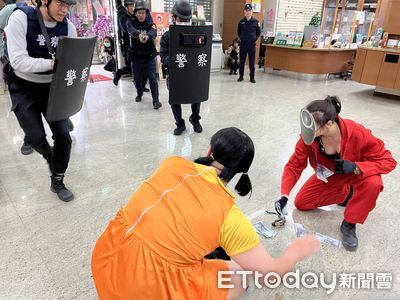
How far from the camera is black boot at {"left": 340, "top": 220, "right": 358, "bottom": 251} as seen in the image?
188cm

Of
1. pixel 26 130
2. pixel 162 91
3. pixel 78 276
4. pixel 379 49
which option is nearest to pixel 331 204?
pixel 78 276

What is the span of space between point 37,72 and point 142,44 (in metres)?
2.48

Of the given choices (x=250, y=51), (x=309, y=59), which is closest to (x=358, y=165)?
(x=250, y=51)

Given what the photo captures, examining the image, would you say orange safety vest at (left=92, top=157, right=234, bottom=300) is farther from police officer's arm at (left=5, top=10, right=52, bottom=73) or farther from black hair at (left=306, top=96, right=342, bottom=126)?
police officer's arm at (left=5, top=10, right=52, bottom=73)

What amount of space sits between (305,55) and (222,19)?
273 centimetres

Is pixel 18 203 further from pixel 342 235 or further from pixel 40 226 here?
pixel 342 235

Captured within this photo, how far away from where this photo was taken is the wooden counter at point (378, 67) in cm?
520

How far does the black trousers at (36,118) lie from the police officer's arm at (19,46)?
0.17 m

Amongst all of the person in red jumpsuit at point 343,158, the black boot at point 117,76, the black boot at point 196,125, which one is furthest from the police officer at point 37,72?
the black boot at point 117,76

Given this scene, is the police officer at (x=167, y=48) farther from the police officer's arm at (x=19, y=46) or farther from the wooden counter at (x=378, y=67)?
the wooden counter at (x=378, y=67)

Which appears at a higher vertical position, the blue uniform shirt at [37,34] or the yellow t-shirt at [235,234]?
the blue uniform shirt at [37,34]

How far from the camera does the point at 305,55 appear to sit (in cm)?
670

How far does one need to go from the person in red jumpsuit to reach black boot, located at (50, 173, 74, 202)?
143cm

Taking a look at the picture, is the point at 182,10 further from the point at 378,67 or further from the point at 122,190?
the point at 378,67
